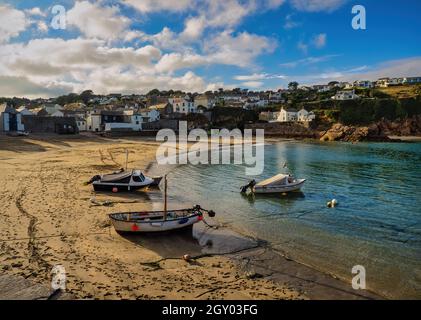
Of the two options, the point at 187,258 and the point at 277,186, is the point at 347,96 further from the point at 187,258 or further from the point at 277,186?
the point at 187,258

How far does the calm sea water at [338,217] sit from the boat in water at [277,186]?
85 cm

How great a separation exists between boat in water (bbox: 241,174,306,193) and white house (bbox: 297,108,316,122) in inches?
3441

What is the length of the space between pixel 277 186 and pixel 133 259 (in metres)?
16.3

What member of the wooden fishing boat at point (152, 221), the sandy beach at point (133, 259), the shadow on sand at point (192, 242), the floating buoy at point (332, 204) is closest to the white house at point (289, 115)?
the floating buoy at point (332, 204)

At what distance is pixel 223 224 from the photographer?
18859mm

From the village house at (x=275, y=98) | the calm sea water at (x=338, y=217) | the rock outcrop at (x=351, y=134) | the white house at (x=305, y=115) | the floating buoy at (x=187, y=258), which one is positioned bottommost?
the calm sea water at (x=338, y=217)

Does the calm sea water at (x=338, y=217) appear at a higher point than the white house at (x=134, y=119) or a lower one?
lower

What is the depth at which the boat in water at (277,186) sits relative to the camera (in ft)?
87.9

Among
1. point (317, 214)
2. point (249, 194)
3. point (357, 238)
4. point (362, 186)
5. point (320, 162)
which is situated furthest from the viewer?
point (320, 162)

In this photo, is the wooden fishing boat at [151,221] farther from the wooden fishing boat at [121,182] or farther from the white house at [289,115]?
the white house at [289,115]

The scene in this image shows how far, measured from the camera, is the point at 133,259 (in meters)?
13.1
